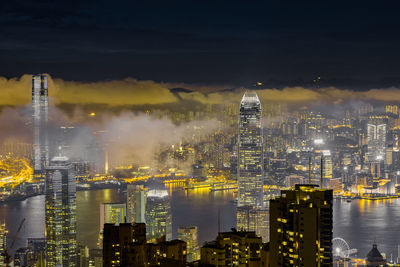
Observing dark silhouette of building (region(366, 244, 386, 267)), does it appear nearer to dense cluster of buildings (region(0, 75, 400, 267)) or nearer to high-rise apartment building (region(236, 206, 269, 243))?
dense cluster of buildings (region(0, 75, 400, 267))

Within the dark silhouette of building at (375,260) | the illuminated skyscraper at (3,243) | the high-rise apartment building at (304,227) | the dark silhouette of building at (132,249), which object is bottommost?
the dark silhouette of building at (375,260)

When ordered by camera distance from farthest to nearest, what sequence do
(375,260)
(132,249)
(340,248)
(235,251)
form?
(340,248) → (375,260) → (132,249) → (235,251)

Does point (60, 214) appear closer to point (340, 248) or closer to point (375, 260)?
point (340, 248)

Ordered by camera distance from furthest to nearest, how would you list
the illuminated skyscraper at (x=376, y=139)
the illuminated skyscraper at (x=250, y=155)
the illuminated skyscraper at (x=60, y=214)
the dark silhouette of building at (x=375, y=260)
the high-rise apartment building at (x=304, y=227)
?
the illuminated skyscraper at (x=250, y=155), the illuminated skyscraper at (x=376, y=139), the illuminated skyscraper at (x=60, y=214), the dark silhouette of building at (x=375, y=260), the high-rise apartment building at (x=304, y=227)

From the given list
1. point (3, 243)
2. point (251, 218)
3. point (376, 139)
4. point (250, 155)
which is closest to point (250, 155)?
point (250, 155)

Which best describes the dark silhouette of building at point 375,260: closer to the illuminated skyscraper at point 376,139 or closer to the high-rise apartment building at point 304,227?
the high-rise apartment building at point 304,227

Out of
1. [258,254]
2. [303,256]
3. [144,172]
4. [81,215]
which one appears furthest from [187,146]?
[303,256]

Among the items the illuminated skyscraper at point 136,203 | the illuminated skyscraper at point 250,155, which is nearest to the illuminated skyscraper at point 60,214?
the illuminated skyscraper at point 136,203

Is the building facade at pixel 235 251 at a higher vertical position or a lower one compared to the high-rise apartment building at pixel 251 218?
higher
